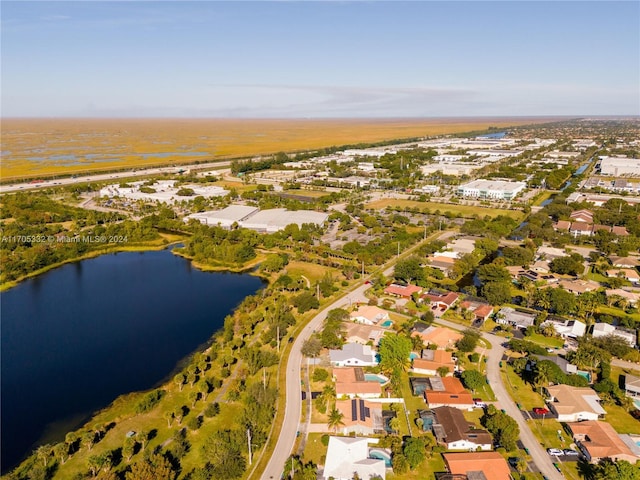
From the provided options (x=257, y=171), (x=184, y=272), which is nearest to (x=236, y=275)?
(x=184, y=272)

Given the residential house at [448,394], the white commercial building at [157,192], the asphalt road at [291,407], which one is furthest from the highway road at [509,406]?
the white commercial building at [157,192]

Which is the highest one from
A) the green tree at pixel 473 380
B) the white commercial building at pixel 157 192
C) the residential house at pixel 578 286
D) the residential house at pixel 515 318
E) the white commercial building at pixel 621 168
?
the white commercial building at pixel 621 168

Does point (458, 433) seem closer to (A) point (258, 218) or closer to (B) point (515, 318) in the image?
(B) point (515, 318)

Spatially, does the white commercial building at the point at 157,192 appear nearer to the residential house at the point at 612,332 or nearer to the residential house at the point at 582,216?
the residential house at the point at 582,216

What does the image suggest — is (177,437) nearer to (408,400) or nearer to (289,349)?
(289,349)

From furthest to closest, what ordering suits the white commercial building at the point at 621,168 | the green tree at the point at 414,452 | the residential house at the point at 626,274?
the white commercial building at the point at 621,168 → the residential house at the point at 626,274 → the green tree at the point at 414,452

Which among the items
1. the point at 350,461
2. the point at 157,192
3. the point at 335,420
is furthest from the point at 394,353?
the point at 157,192

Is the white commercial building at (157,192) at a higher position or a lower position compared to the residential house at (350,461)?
higher
